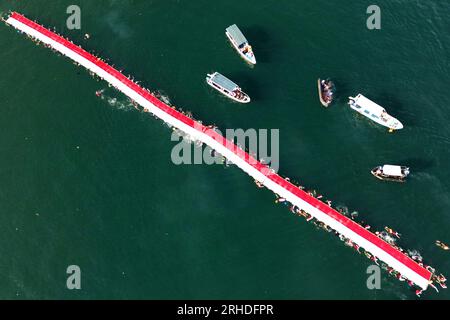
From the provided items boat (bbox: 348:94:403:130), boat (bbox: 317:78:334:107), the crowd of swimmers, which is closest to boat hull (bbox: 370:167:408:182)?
the crowd of swimmers

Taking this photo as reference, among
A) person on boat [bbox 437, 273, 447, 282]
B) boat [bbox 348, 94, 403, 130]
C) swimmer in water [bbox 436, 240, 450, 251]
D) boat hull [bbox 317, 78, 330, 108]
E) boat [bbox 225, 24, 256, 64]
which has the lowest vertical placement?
person on boat [bbox 437, 273, 447, 282]

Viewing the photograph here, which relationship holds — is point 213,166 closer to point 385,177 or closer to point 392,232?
point 385,177

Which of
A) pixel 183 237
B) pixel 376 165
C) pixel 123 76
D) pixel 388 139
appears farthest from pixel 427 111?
pixel 123 76

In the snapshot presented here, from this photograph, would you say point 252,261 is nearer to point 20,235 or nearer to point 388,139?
point 388,139

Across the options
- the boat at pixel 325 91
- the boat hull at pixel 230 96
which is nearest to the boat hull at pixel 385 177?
the boat at pixel 325 91

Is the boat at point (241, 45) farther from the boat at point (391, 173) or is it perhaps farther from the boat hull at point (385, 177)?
the boat at point (391, 173)

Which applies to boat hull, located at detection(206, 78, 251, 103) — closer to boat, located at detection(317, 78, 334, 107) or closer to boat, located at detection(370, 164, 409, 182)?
boat, located at detection(317, 78, 334, 107)

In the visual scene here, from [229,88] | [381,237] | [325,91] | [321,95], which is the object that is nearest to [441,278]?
[381,237]
